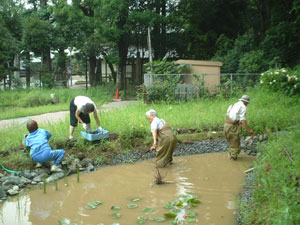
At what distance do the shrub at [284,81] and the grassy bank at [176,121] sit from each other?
1.55ft

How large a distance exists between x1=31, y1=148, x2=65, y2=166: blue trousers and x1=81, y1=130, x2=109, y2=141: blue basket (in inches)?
38.8

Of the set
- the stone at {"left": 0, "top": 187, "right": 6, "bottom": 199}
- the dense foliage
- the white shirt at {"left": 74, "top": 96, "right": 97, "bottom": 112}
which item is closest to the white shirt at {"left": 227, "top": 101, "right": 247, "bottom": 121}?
the white shirt at {"left": 74, "top": 96, "right": 97, "bottom": 112}

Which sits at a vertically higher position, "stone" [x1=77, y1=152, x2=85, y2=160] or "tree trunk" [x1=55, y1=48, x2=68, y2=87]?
"tree trunk" [x1=55, y1=48, x2=68, y2=87]

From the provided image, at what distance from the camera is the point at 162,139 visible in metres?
7.15

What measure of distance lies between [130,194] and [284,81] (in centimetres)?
901

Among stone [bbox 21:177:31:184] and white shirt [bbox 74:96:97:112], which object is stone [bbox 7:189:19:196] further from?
white shirt [bbox 74:96:97:112]

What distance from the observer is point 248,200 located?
16.8 ft

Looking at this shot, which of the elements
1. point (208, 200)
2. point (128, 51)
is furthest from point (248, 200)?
point (128, 51)

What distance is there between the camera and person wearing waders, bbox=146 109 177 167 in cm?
710

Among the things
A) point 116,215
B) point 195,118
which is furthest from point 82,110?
point 195,118

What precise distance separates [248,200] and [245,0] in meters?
21.0

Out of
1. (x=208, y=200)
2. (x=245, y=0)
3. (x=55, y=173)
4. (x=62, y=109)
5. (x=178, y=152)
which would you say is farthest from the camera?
(x=245, y=0)

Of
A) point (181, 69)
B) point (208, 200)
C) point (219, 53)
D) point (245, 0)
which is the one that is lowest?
point (208, 200)

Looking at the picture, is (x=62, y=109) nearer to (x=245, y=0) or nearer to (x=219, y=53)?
(x=219, y=53)
